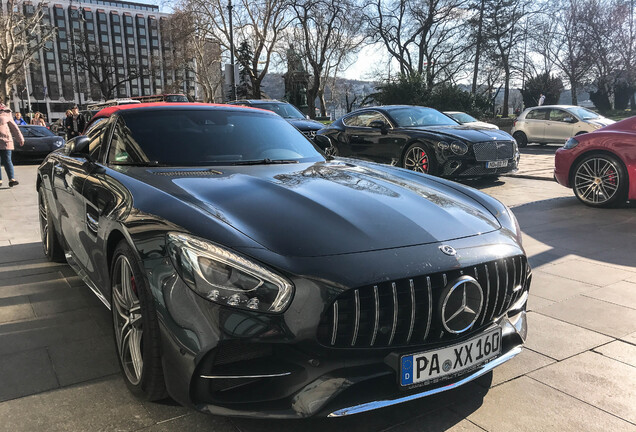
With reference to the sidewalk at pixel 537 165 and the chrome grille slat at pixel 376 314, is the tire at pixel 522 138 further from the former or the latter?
the chrome grille slat at pixel 376 314

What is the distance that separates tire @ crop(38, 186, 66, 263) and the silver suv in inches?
631

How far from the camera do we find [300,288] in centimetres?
185

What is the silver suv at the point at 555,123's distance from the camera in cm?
1664

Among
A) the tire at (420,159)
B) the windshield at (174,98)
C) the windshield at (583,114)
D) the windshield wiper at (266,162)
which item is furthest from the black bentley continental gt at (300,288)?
the windshield at (174,98)

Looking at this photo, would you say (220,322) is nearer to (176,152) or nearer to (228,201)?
(228,201)

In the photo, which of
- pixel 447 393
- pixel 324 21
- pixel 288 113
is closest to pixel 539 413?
pixel 447 393

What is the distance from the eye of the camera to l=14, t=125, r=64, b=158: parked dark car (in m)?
15.4

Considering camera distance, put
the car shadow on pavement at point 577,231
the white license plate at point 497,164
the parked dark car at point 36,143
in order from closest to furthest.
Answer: the car shadow on pavement at point 577,231 → the white license plate at point 497,164 → the parked dark car at point 36,143

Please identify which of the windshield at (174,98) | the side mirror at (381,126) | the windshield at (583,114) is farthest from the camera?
the windshield at (174,98)

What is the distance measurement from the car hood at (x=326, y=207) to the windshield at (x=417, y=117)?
6.86 metres

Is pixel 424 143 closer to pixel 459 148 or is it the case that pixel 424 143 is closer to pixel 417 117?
pixel 459 148

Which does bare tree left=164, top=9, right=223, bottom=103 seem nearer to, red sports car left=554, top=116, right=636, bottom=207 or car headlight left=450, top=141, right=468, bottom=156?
car headlight left=450, top=141, right=468, bottom=156

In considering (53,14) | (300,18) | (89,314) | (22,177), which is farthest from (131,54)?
(89,314)

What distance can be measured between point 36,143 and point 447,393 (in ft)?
53.7
